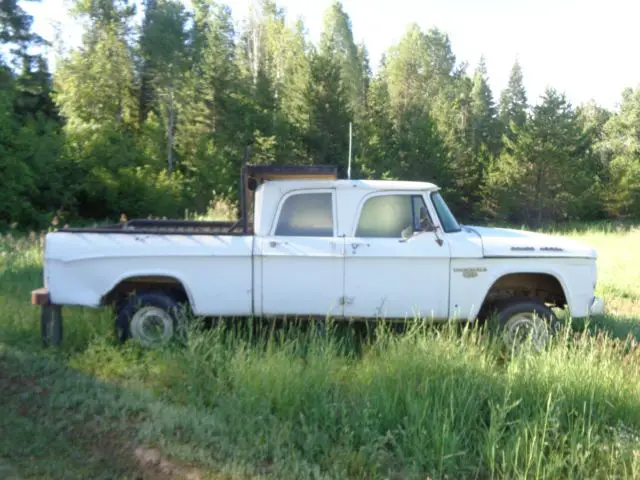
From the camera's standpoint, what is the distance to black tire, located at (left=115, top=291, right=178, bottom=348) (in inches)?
247

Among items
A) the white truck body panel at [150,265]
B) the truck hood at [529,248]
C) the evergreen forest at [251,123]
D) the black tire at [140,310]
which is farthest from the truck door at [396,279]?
the evergreen forest at [251,123]

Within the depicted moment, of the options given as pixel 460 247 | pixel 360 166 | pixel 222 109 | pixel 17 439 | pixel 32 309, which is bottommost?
pixel 17 439

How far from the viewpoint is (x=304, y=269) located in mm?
6176

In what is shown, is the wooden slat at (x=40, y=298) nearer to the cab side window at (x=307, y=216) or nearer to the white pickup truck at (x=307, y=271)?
the white pickup truck at (x=307, y=271)

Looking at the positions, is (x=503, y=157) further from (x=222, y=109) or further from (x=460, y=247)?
(x=460, y=247)

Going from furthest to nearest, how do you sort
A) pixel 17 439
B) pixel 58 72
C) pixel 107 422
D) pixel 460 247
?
pixel 58 72 < pixel 460 247 < pixel 107 422 < pixel 17 439

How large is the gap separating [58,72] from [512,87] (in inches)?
1952

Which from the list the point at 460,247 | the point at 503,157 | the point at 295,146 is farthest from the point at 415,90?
the point at 460,247

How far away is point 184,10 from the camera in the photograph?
136ft

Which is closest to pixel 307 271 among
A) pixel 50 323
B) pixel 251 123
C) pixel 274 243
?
pixel 274 243

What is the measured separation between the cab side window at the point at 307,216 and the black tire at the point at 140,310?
1.43 meters

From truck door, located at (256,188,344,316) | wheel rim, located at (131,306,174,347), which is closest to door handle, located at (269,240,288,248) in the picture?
truck door, located at (256,188,344,316)

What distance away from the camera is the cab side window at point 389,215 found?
20.8 ft

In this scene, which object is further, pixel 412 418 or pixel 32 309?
pixel 32 309
